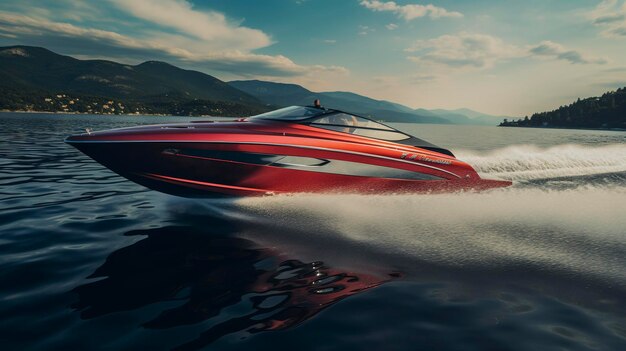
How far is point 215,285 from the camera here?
368 centimetres

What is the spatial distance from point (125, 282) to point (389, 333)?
114 inches

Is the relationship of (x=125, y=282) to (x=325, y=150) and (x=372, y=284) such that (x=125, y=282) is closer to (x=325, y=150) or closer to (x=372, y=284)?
(x=372, y=284)

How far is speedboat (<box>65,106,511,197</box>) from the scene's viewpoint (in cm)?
586

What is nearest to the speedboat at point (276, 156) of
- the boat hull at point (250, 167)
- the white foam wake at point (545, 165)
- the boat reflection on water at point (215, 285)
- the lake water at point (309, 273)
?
the boat hull at point (250, 167)

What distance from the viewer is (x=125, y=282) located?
12.1 ft

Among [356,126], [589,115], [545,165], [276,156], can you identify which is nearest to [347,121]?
[356,126]

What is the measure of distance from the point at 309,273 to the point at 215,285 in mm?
1118

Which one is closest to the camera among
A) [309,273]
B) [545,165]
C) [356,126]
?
[309,273]

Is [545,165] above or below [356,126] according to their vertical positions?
below

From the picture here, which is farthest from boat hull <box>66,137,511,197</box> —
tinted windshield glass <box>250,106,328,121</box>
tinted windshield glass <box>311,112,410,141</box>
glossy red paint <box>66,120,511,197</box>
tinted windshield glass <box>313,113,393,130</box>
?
tinted windshield glass <box>250,106,328,121</box>

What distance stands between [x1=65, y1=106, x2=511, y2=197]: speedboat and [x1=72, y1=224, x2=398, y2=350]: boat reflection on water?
1.64 meters

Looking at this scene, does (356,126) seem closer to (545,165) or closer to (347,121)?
(347,121)

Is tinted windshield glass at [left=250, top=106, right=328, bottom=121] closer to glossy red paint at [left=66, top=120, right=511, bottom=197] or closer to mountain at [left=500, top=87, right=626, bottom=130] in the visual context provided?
glossy red paint at [left=66, top=120, right=511, bottom=197]

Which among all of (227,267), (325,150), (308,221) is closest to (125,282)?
(227,267)
